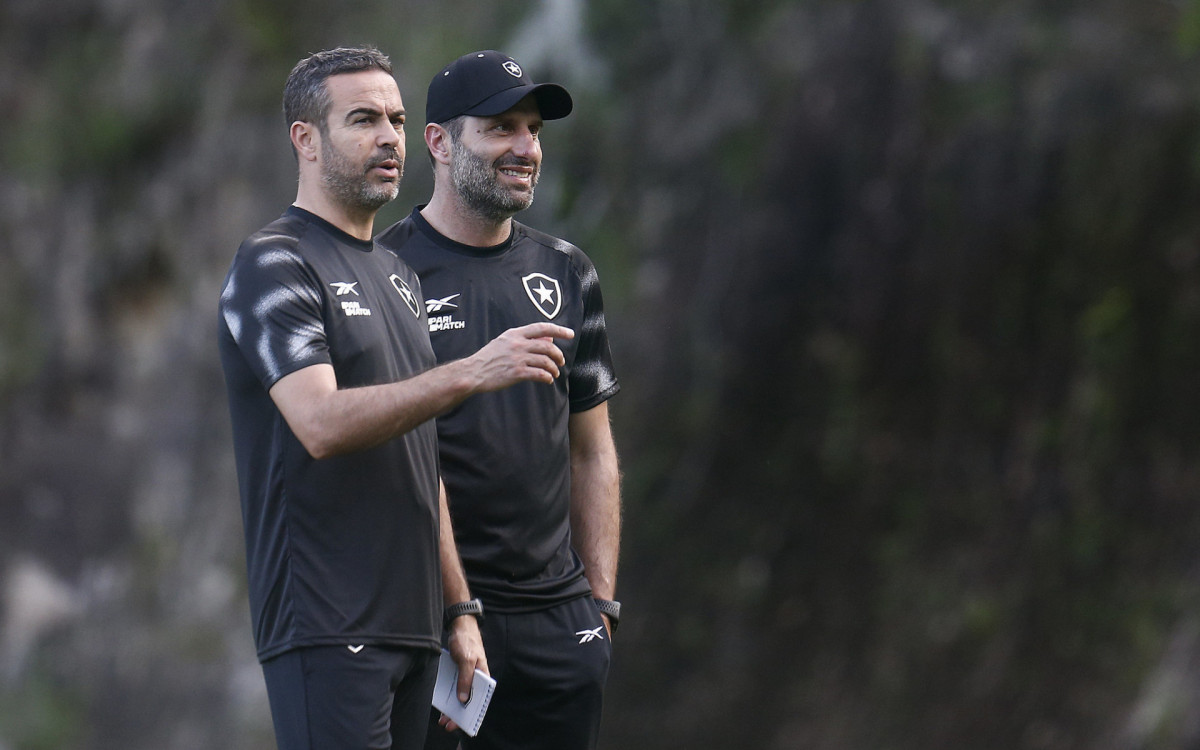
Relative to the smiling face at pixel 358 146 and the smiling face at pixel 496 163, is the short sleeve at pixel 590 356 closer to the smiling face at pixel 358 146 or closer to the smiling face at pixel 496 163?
the smiling face at pixel 496 163

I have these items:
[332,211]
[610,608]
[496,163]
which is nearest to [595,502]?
[610,608]

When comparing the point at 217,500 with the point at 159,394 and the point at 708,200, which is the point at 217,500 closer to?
the point at 159,394

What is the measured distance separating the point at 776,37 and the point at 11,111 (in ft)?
13.1

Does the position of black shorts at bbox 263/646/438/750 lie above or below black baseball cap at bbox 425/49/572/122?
below

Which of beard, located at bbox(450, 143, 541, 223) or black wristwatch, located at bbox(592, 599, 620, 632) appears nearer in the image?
beard, located at bbox(450, 143, 541, 223)

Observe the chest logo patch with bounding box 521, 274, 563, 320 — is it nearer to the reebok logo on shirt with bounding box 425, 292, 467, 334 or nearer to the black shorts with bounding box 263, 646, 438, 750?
the reebok logo on shirt with bounding box 425, 292, 467, 334

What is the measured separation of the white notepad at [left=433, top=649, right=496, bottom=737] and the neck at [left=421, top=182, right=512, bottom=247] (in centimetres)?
101

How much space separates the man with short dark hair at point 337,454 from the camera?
2596 millimetres

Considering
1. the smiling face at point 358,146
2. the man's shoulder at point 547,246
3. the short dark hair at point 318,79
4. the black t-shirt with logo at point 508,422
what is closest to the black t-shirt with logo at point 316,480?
the smiling face at point 358,146

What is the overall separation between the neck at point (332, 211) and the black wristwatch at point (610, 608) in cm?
120

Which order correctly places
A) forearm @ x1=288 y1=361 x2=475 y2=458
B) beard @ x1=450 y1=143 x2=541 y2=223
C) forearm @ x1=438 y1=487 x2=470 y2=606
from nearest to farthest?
1. forearm @ x1=288 y1=361 x2=475 y2=458
2. forearm @ x1=438 y1=487 x2=470 y2=606
3. beard @ x1=450 y1=143 x2=541 y2=223

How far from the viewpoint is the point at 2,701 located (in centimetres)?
738

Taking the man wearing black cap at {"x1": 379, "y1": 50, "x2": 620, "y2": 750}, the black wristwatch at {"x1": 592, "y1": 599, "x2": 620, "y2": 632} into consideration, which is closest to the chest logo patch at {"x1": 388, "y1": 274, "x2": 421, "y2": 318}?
the man wearing black cap at {"x1": 379, "y1": 50, "x2": 620, "y2": 750}

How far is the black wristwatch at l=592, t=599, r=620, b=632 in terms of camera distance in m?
3.58
